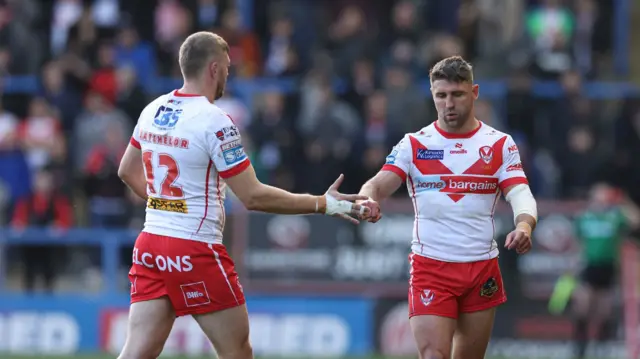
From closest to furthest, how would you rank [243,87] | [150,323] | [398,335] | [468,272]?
1. [150,323]
2. [468,272]
3. [398,335]
4. [243,87]

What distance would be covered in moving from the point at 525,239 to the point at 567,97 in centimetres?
1055

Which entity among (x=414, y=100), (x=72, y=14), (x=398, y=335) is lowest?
(x=398, y=335)

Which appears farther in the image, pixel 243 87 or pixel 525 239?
pixel 243 87

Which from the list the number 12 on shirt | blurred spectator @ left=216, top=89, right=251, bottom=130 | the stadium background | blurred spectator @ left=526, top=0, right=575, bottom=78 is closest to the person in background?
the stadium background

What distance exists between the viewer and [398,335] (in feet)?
56.3

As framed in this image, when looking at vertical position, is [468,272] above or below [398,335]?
above

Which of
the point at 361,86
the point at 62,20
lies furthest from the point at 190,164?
the point at 62,20

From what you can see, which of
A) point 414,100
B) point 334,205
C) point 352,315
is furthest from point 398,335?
point 334,205

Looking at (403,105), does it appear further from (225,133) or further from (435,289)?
(225,133)

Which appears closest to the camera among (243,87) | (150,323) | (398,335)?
(150,323)

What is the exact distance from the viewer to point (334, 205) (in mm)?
8633

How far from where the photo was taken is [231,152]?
830 cm

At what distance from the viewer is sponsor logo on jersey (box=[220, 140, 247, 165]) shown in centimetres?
827

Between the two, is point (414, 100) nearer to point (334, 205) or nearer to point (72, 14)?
point (72, 14)
